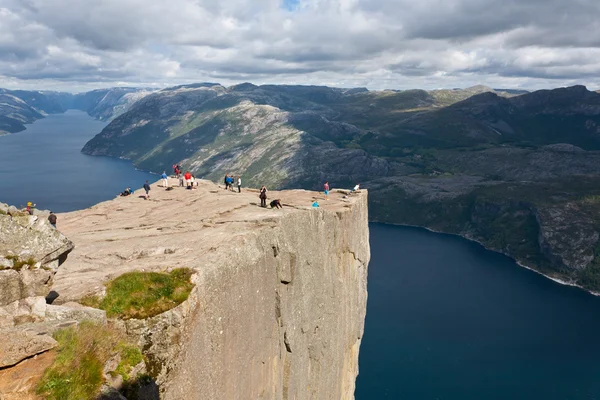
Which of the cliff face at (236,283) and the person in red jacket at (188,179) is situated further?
the person in red jacket at (188,179)

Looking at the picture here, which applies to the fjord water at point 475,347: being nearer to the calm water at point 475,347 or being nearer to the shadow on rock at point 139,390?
the calm water at point 475,347

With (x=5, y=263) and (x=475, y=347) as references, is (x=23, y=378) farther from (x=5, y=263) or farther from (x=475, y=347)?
(x=475, y=347)

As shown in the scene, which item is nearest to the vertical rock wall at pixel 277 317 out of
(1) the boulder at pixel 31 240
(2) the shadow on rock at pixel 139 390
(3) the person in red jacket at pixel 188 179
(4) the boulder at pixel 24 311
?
(2) the shadow on rock at pixel 139 390

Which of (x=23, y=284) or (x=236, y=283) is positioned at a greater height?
(x=23, y=284)

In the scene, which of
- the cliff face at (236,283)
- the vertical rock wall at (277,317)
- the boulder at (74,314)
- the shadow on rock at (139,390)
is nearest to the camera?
the shadow on rock at (139,390)

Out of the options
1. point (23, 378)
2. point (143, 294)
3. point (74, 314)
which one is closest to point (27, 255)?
point (74, 314)

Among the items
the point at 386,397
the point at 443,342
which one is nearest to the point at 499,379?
the point at 443,342
